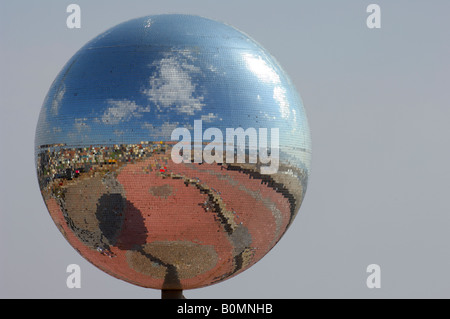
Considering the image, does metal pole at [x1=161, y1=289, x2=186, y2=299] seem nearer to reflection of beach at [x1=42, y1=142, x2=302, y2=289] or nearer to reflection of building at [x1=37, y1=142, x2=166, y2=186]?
reflection of beach at [x1=42, y1=142, x2=302, y2=289]

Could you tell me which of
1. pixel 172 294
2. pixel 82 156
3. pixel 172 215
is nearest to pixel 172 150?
pixel 172 215

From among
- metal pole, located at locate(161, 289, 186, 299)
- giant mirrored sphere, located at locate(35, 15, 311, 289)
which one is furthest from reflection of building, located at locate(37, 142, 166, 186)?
metal pole, located at locate(161, 289, 186, 299)

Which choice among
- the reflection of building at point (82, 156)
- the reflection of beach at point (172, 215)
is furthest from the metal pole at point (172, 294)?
the reflection of building at point (82, 156)

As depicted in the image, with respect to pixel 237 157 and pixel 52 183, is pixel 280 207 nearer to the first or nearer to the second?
pixel 237 157

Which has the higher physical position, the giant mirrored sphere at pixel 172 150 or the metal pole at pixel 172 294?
the giant mirrored sphere at pixel 172 150

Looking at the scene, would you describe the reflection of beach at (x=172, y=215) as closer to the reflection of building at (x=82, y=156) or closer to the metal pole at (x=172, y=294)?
the reflection of building at (x=82, y=156)

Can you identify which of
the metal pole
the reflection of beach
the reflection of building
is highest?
the reflection of building

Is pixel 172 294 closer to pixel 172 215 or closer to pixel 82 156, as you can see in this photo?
pixel 172 215
